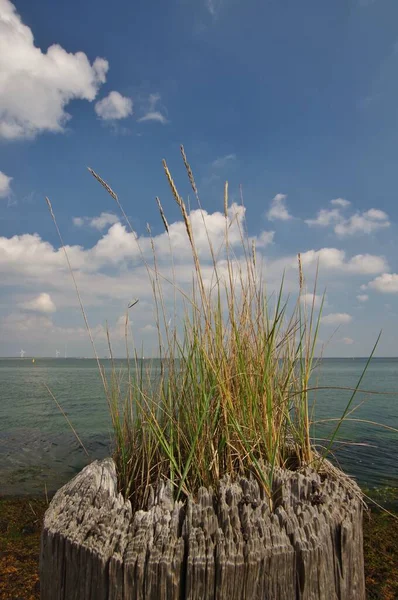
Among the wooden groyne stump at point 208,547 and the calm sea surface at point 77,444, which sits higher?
the wooden groyne stump at point 208,547

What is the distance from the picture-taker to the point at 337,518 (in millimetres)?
1665

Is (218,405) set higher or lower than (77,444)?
higher

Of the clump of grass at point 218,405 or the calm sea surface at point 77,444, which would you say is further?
the calm sea surface at point 77,444

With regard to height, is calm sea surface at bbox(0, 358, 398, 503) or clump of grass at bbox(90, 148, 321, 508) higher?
clump of grass at bbox(90, 148, 321, 508)

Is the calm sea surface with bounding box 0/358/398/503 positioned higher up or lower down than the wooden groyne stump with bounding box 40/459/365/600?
lower down

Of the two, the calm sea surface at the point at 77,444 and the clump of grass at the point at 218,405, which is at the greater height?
the clump of grass at the point at 218,405

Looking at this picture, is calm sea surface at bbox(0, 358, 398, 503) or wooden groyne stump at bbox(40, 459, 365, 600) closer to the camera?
wooden groyne stump at bbox(40, 459, 365, 600)

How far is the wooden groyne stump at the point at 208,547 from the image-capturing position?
1.41 meters

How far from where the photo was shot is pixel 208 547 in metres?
1.45

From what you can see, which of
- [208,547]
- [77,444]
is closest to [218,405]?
[208,547]

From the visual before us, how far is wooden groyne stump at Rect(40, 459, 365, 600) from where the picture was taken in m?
1.41

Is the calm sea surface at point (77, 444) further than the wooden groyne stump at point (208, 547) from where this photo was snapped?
Yes

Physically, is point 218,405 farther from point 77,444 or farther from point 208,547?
point 77,444

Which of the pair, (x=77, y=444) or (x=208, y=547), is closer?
(x=208, y=547)
